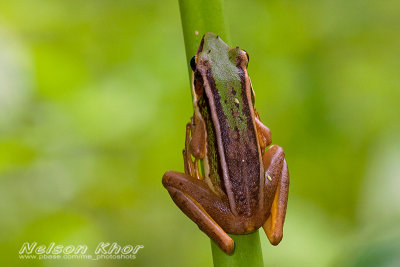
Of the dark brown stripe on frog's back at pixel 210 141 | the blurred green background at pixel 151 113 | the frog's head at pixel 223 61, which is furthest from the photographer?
the blurred green background at pixel 151 113

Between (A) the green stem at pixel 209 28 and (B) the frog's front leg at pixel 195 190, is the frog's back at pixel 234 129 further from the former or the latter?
(A) the green stem at pixel 209 28

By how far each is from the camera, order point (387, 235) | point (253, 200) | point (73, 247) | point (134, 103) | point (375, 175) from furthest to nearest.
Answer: point (134, 103) → point (73, 247) → point (375, 175) → point (253, 200) → point (387, 235)

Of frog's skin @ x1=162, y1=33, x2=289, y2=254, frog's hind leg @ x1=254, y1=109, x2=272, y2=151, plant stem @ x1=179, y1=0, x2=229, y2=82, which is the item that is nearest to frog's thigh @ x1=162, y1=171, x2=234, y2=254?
frog's skin @ x1=162, y1=33, x2=289, y2=254

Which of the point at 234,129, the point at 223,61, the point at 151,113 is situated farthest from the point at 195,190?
the point at 151,113

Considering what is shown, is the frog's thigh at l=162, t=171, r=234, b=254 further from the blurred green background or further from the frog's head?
the blurred green background

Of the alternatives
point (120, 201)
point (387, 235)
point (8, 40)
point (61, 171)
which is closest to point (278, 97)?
point (120, 201)

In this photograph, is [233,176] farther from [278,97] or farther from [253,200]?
[278,97]

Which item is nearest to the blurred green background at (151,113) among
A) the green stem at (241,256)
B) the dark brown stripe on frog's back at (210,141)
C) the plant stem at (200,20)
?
the dark brown stripe on frog's back at (210,141)
